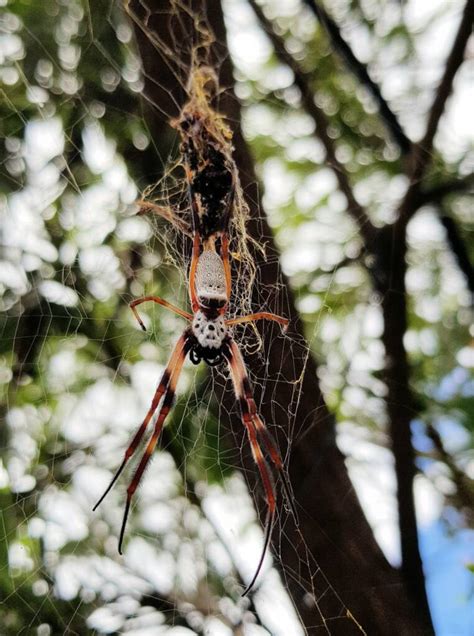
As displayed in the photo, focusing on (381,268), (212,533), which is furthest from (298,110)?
(212,533)

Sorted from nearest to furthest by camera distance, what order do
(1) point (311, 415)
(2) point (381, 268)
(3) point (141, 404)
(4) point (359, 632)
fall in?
(4) point (359, 632), (1) point (311, 415), (3) point (141, 404), (2) point (381, 268)

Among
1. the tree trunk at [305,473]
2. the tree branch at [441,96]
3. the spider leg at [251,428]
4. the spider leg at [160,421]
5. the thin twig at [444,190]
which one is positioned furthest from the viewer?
the thin twig at [444,190]

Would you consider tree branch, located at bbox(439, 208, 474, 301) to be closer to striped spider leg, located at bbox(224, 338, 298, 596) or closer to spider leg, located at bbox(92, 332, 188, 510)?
striped spider leg, located at bbox(224, 338, 298, 596)

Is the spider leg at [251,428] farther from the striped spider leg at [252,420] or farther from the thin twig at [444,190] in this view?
the thin twig at [444,190]

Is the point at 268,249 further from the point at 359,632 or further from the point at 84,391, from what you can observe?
the point at 359,632

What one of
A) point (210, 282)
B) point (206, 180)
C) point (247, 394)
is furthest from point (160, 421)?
point (206, 180)

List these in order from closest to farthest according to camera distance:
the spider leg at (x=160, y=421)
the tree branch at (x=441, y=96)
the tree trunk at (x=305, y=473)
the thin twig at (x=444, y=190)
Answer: the spider leg at (x=160, y=421) < the tree trunk at (x=305, y=473) < the tree branch at (x=441, y=96) < the thin twig at (x=444, y=190)

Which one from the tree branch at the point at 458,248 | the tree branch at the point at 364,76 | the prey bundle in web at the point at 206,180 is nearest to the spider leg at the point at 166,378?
the prey bundle in web at the point at 206,180
